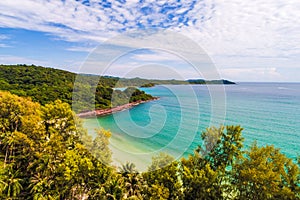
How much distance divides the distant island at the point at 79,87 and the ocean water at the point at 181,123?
1050 mm

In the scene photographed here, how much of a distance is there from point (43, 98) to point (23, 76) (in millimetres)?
20480

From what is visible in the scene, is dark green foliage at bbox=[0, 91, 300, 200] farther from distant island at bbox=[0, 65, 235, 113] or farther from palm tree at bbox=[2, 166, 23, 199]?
distant island at bbox=[0, 65, 235, 113]

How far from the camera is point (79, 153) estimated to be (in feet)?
50.1

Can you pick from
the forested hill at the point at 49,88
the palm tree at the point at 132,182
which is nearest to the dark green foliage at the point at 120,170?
the palm tree at the point at 132,182

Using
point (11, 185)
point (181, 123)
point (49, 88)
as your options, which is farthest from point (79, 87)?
point (49, 88)

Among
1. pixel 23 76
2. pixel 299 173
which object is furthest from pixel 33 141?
pixel 23 76

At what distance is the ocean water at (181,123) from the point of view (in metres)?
10.4

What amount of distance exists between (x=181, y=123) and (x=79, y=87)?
6.24 metres

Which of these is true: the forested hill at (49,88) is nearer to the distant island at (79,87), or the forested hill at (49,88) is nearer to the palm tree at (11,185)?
the distant island at (79,87)

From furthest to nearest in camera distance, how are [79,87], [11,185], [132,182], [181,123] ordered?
[11,185] → [132,182] → [181,123] → [79,87]

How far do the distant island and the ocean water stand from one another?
105 centimetres

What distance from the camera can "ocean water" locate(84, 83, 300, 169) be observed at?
10.4m

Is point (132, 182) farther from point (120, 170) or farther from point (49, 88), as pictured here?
point (49, 88)

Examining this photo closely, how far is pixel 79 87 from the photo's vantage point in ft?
35.6
